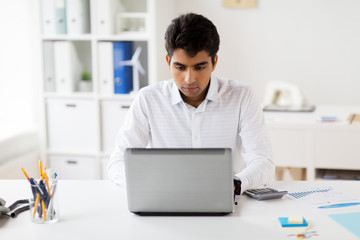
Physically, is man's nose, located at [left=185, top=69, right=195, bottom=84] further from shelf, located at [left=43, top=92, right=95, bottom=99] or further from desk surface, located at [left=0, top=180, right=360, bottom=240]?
shelf, located at [left=43, top=92, right=95, bottom=99]

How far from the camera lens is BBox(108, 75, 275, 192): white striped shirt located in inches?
78.3

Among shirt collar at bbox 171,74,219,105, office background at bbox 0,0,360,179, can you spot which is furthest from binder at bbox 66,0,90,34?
shirt collar at bbox 171,74,219,105

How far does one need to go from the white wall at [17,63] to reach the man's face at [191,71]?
1.90 metres

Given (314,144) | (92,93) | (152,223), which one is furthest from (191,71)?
(92,93)

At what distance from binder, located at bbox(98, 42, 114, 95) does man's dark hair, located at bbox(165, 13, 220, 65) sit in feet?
4.93

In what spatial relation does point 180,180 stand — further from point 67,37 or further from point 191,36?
point 67,37

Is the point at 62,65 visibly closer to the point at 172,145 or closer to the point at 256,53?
the point at 256,53

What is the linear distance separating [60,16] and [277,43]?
57.2 inches

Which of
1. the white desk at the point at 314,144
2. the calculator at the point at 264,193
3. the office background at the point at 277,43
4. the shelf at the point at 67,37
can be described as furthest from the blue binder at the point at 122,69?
the calculator at the point at 264,193

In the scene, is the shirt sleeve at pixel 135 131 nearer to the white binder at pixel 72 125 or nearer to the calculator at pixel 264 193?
the calculator at pixel 264 193

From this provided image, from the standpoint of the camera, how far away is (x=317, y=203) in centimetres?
157

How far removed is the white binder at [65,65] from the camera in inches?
132

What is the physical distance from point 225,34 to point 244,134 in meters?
1.61

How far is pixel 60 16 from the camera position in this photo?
334cm
